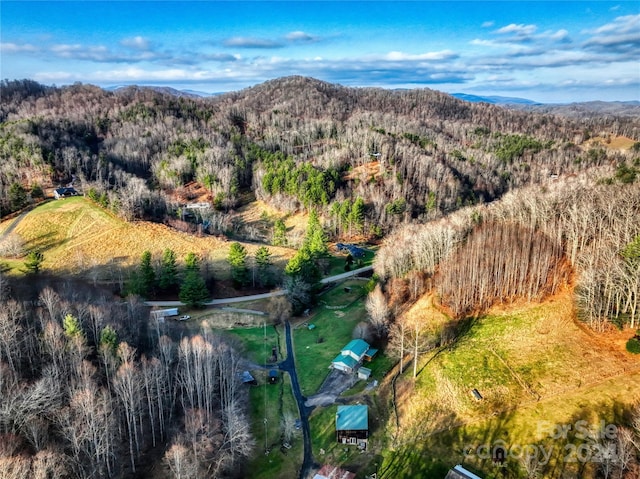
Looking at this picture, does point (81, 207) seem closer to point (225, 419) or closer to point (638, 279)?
point (225, 419)

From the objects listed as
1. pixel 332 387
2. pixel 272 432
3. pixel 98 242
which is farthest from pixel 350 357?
pixel 98 242

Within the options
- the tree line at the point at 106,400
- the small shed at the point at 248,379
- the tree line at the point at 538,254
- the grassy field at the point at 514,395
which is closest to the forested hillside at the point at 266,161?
the tree line at the point at 538,254

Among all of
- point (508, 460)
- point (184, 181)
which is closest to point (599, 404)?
point (508, 460)

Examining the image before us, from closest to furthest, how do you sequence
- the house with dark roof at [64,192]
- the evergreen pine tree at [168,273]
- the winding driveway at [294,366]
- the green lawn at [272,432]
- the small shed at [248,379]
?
1. the green lawn at [272,432]
2. the winding driveway at [294,366]
3. the small shed at [248,379]
4. the evergreen pine tree at [168,273]
5. the house with dark roof at [64,192]

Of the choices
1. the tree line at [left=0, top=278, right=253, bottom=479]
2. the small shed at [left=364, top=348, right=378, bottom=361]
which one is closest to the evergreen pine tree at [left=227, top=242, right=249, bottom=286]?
the tree line at [left=0, top=278, right=253, bottom=479]

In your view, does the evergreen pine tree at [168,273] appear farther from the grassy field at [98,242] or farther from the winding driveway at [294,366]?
the grassy field at [98,242]

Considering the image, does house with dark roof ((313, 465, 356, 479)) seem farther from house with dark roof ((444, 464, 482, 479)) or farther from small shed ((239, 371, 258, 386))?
small shed ((239, 371, 258, 386))
